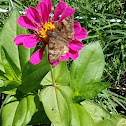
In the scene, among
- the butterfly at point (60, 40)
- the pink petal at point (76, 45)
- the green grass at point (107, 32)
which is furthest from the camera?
the green grass at point (107, 32)

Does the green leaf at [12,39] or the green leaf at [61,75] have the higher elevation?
the green leaf at [12,39]

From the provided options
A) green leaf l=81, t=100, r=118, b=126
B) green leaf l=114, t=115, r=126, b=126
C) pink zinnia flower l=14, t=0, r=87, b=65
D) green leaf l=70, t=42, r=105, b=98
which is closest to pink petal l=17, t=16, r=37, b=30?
pink zinnia flower l=14, t=0, r=87, b=65

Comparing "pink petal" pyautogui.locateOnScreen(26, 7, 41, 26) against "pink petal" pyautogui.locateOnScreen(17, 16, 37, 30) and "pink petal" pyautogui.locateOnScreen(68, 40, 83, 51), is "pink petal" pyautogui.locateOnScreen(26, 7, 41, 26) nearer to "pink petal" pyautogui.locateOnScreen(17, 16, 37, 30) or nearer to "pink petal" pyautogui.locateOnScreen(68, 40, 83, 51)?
"pink petal" pyautogui.locateOnScreen(17, 16, 37, 30)

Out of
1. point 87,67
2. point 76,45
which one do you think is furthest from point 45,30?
point 87,67

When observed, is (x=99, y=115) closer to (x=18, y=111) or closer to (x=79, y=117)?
(x=79, y=117)

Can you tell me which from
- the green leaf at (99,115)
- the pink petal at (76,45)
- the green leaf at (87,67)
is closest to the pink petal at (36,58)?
the pink petal at (76,45)

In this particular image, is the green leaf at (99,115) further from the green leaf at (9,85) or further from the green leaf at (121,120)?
the green leaf at (9,85)
